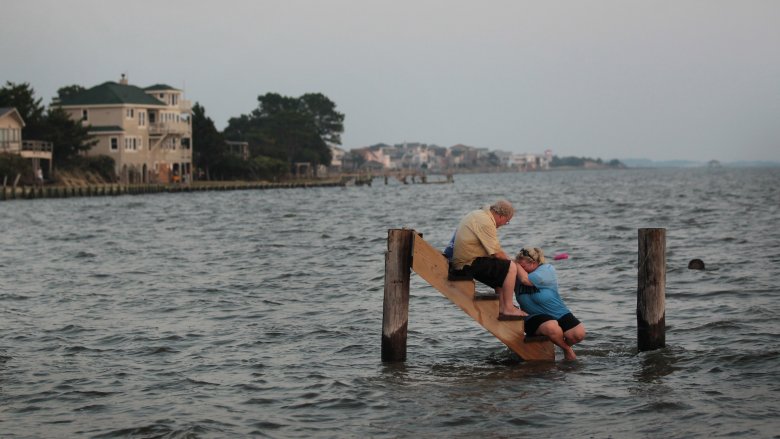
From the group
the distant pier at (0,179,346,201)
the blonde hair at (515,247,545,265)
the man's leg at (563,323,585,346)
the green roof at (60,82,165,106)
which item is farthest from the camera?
the green roof at (60,82,165,106)

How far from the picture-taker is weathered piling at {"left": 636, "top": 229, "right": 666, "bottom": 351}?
1465 centimetres

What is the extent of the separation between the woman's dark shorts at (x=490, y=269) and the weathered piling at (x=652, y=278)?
2.00m

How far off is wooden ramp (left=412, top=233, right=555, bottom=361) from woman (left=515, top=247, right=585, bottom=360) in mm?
206

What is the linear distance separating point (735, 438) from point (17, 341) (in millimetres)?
11239

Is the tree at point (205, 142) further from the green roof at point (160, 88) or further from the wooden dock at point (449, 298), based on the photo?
the wooden dock at point (449, 298)

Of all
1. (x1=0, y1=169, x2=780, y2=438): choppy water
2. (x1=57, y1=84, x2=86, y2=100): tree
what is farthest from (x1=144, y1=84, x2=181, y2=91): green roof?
(x1=0, y1=169, x2=780, y2=438): choppy water

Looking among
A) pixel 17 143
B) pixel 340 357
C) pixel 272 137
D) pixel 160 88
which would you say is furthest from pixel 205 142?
pixel 340 357

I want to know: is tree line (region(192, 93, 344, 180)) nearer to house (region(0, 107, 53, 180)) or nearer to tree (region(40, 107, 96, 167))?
tree (region(40, 107, 96, 167))

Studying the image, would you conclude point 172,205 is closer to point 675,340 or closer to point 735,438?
point 675,340

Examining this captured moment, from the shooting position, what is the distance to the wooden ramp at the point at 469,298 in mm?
14109

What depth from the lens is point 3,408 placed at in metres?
12.7

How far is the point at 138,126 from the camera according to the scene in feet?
359

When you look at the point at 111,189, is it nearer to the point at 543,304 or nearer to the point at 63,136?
the point at 63,136

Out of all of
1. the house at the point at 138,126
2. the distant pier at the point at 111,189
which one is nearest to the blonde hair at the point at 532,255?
the distant pier at the point at 111,189
